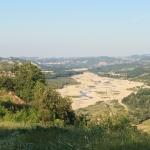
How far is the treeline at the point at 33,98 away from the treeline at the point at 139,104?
54.7 m

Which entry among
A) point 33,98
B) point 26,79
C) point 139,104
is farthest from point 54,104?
point 139,104

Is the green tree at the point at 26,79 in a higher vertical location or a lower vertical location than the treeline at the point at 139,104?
higher

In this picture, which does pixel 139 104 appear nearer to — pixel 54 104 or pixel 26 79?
pixel 26 79

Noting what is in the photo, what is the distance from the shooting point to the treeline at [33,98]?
25.3m

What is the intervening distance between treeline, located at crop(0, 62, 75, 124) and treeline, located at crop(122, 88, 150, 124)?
180ft

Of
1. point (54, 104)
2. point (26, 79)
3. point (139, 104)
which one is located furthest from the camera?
point (139, 104)

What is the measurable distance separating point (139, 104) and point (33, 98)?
87.0 meters

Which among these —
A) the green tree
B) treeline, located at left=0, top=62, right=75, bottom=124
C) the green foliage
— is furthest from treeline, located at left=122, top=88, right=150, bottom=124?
the green foliage

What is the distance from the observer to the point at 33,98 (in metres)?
45.4

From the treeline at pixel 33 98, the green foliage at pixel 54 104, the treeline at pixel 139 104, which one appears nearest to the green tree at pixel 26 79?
the treeline at pixel 33 98

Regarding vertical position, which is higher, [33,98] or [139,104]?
[33,98]

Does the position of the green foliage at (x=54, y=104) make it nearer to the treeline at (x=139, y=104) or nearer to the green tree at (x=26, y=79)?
the green tree at (x=26, y=79)

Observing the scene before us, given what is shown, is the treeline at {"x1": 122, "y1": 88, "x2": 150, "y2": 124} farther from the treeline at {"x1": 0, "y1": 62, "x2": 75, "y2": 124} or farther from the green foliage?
the green foliage

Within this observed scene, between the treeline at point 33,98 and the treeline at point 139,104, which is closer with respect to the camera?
the treeline at point 33,98
